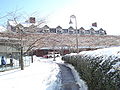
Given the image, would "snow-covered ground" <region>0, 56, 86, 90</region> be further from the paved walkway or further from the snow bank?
the paved walkway

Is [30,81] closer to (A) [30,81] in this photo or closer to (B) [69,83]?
(A) [30,81]

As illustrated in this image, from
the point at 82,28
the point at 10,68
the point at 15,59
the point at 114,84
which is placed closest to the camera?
the point at 114,84

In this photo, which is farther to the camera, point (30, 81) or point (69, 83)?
point (30, 81)

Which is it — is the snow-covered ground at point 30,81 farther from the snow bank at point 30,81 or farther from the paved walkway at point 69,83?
the paved walkway at point 69,83

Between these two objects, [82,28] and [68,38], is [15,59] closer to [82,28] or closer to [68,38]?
[68,38]

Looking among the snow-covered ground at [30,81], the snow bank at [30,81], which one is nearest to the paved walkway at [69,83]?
the snow-covered ground at [30,81]

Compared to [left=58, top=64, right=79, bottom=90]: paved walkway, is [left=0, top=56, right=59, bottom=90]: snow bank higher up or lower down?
higher up

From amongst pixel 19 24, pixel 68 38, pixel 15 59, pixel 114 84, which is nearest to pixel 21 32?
pixel 19 24

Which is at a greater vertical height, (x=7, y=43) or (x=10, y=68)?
(x=7, y=43)

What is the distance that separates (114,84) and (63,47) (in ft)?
180

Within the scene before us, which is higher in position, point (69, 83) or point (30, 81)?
point (30, 81)

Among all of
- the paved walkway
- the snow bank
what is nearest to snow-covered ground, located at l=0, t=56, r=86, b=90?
the snow bank

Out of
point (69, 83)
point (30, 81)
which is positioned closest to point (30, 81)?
point (30, 81)

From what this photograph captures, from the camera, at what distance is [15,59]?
23.8 metres
